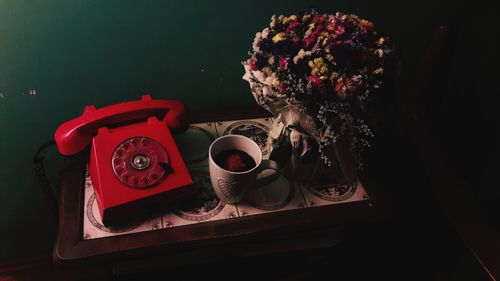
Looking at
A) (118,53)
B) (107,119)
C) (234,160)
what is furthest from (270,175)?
(118,53)

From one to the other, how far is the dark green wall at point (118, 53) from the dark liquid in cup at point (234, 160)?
1.03 feet

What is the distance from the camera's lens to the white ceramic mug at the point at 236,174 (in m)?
0.96

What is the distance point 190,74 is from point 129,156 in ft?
1.08

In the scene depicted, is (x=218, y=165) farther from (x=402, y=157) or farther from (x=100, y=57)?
(x=402, y=157)

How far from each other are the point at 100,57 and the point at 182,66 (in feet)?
0.63

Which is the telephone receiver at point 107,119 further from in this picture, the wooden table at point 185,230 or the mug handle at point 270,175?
the mug handle at point 270,175

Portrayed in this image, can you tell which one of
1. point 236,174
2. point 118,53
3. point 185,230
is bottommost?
point 185,230

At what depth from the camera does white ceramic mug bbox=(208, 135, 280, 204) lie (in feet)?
3.16

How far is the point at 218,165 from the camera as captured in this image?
99 cm

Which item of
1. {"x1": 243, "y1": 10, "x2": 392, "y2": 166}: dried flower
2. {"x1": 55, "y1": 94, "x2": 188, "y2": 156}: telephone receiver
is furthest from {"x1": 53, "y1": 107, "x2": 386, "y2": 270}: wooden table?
{"x1": 243, "y1": 10, "x2": 392, "y2": 166}: dried flower

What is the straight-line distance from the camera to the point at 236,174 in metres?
0.95

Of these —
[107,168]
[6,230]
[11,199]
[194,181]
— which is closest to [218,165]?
[194,181]

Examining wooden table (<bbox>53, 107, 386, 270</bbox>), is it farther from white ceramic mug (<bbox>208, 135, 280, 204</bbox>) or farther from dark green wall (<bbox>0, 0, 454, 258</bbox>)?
dark green wall (<bbox>0, 0, 454, 258</bbox>)

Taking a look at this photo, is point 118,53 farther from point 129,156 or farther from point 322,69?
point 322,69
